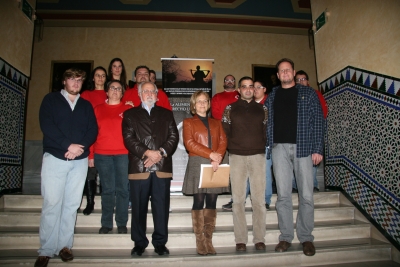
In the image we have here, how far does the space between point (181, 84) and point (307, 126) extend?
6.62 ft

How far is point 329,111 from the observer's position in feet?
13.0

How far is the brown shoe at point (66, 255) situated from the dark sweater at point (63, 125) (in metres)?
0.82

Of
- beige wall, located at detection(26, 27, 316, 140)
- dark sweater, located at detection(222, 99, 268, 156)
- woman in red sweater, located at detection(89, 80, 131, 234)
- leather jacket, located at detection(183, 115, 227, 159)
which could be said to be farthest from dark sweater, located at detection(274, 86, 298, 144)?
beige wall, located at detection(26, 27, 316, 140)

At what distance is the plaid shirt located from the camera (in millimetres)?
2443

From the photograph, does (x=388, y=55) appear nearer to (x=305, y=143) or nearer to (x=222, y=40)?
(x=305, y=143)

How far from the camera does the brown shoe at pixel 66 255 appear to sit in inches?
86.5

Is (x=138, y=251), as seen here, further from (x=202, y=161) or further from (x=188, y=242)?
(x=202, y=161)

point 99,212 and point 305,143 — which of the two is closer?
point 305,143

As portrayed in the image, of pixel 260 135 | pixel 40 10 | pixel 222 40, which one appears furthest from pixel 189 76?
pixel 40 10

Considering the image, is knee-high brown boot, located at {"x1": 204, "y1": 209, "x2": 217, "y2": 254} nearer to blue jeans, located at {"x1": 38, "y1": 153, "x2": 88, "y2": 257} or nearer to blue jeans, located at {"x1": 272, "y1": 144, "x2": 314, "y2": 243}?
blue jeans, located at {"x1": 272, "y1": 144, "x2": 314, "y2": 243}

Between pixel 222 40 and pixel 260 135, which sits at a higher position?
pixel 222 40

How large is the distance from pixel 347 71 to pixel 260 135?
2.04 metres

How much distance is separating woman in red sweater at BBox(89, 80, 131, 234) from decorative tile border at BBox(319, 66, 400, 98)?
2.93 m

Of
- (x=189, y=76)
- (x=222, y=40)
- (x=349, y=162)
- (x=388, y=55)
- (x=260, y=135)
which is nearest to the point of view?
(x=260, y=135)
